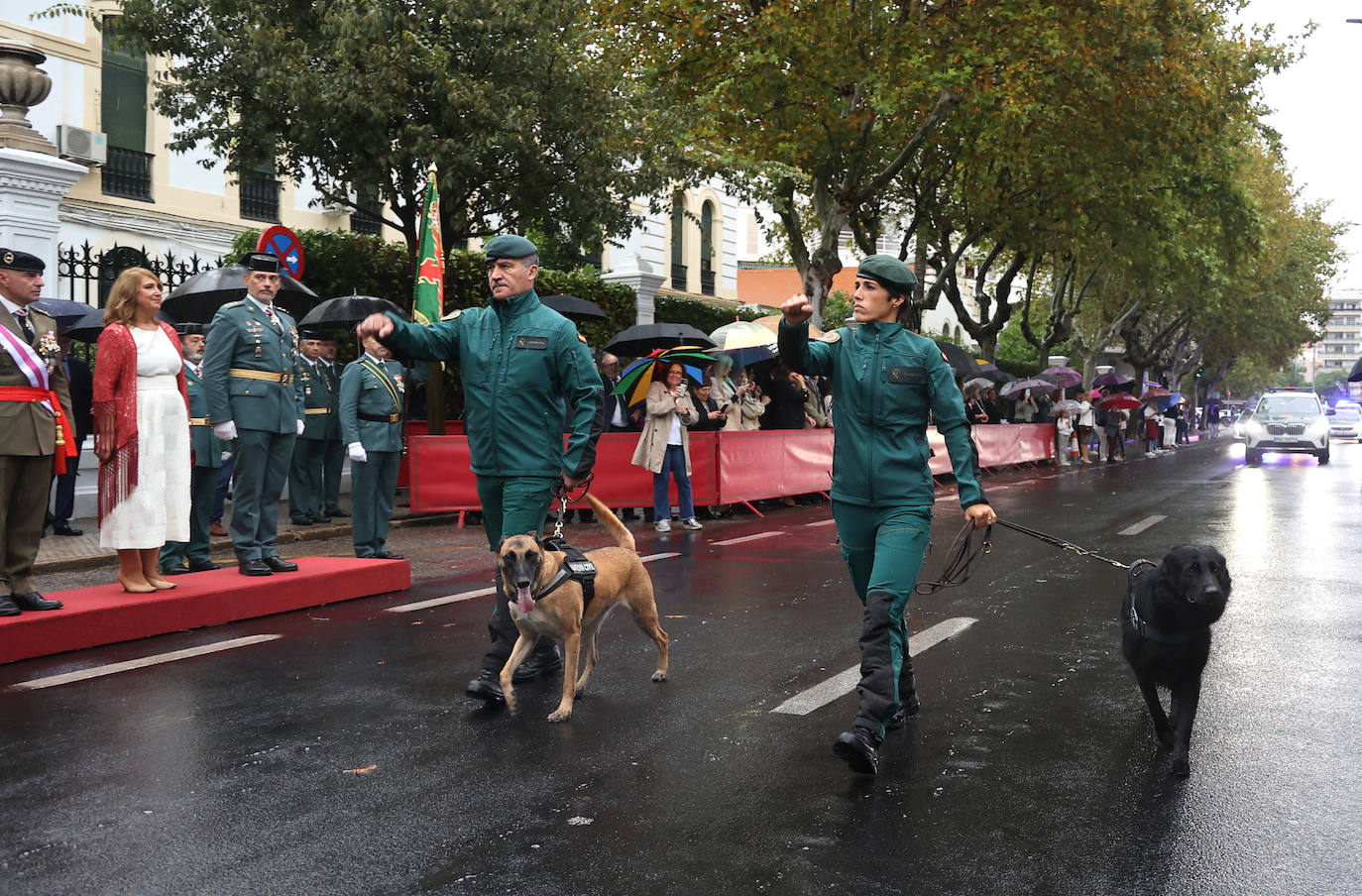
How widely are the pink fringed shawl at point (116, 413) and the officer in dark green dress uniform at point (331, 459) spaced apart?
6.28 metres

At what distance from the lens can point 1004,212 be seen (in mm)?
30172

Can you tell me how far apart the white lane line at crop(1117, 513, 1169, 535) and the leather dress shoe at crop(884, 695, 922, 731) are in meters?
8.54

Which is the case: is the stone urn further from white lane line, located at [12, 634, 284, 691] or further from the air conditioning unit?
the air conditioning unit

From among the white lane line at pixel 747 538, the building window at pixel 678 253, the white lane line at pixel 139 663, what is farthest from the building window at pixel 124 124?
the white lane line at pixel 139 663

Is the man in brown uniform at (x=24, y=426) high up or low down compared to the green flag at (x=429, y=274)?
down

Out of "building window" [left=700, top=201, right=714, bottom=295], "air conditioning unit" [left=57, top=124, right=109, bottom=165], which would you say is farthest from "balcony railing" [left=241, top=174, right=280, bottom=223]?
"building window" [left=700, top=201, right=714, bottom=295]

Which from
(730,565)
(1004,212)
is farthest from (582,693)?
(1004,212)

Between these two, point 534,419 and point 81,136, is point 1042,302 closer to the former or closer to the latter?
point 81,136

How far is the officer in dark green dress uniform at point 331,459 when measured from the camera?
13.6 meters

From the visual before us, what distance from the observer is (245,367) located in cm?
826

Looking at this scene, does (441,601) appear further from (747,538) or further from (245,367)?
(747,538)

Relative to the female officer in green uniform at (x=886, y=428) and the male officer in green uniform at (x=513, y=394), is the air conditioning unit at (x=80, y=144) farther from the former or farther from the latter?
the female officer in green uniform at (x=886, y=428)

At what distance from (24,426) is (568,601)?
11.4 feet

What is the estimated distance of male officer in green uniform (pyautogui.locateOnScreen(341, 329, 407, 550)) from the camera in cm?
964
